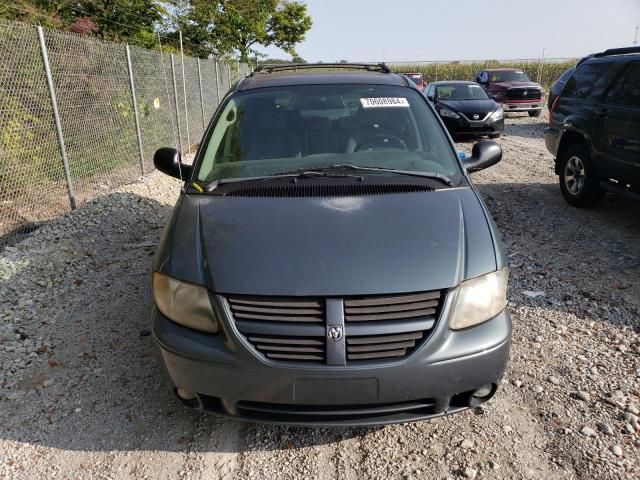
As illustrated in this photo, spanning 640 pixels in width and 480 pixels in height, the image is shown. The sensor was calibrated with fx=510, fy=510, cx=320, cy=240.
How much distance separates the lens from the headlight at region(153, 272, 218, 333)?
230cm

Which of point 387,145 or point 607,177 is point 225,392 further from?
point 607,177

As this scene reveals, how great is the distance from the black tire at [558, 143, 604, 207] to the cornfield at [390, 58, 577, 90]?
3087 centimetres

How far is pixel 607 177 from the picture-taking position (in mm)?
5918

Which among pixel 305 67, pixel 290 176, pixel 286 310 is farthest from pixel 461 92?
pixel 286 310

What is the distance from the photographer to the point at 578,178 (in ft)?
21.8

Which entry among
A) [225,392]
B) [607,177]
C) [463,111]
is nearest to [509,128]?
[463,111]

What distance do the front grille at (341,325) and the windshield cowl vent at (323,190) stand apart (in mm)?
817

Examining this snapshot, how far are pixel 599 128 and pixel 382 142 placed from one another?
3859 millimetres

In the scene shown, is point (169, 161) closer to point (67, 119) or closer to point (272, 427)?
point (272, 427)

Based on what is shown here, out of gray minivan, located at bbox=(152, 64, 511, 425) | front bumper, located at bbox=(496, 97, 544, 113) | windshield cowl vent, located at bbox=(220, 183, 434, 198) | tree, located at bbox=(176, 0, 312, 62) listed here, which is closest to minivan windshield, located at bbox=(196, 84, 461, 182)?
windshield cowl vent, located at bbox=(220, 183, 434, 198)

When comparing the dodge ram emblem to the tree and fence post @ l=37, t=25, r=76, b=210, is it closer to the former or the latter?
fence post @ l=37, t=25, r=76, b=210

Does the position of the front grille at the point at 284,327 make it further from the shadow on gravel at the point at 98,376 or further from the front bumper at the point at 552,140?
the front bumper at the point at 552,140

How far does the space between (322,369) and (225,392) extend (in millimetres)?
463

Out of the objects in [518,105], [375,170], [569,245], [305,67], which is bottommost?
[569,245]
